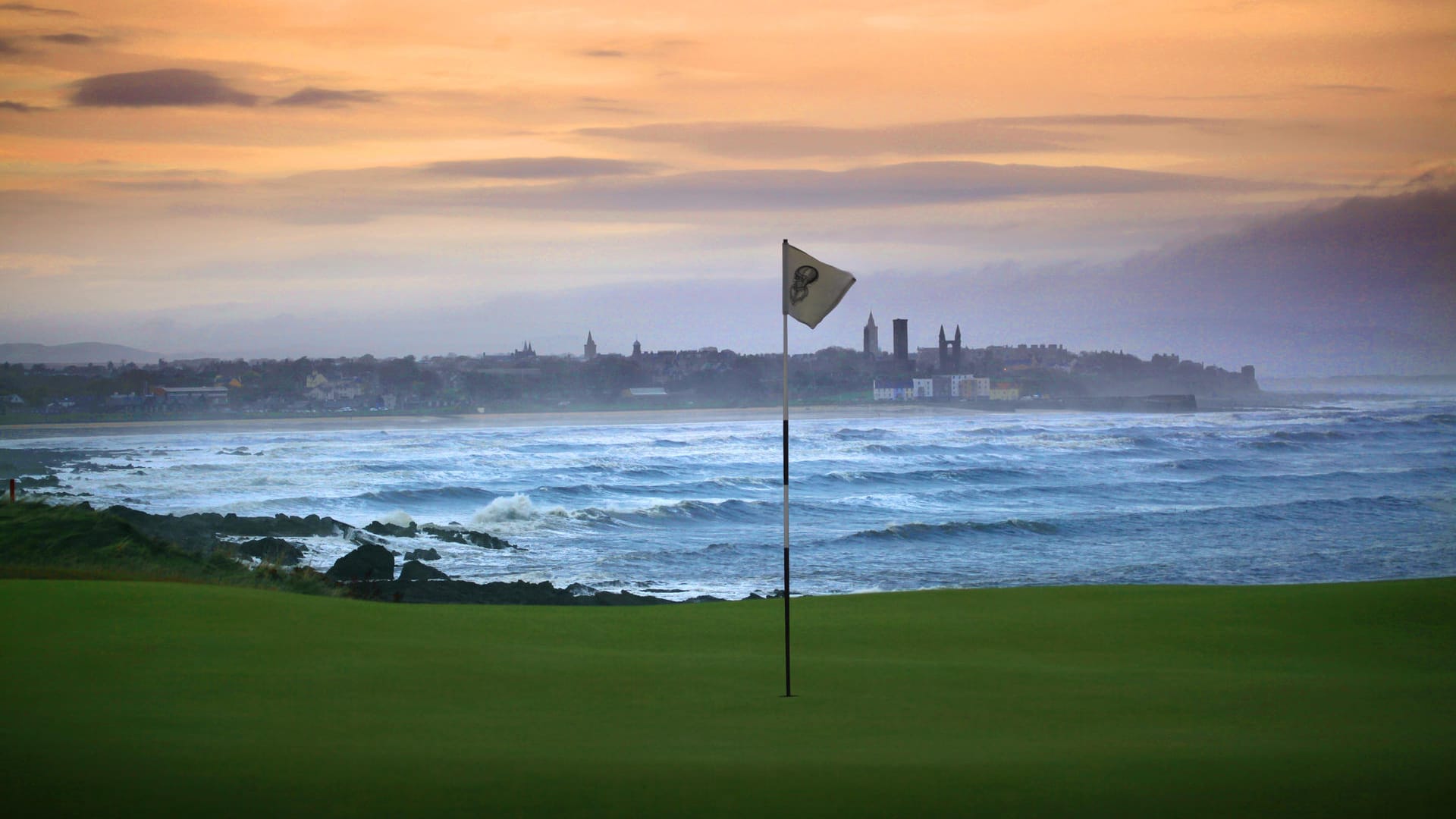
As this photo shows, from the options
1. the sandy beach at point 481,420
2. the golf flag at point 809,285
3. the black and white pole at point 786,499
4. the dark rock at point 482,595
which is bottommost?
the dark rock at point 482,595

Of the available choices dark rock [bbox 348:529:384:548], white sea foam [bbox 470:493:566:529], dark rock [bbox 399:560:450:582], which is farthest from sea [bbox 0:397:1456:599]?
dark rock [bbox 399:560:450:582]

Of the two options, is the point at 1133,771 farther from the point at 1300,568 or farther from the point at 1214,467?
the point at 1214,467

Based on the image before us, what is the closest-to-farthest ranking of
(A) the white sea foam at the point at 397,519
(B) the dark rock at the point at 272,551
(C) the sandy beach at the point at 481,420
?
(B) the dark rock at the point at 272,551
(A) the white sea foam at the point at 397,519
(C) the sandy beach at the point at 481,420

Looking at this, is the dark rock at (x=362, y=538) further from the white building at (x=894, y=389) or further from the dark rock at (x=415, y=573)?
the white building at (x=894, y=389)

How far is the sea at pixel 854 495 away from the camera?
25.3 m

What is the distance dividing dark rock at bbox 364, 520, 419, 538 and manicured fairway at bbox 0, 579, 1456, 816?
16.8m

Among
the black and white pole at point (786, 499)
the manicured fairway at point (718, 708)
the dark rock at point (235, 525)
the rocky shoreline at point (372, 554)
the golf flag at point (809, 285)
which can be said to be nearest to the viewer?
the manicured fairway at point (718, 708)

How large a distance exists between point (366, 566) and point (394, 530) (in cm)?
868

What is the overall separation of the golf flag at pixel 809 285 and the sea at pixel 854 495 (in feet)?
44.7

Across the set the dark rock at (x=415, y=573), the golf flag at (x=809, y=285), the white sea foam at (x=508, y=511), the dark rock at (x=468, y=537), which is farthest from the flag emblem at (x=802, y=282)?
the white sea foam at (x=508, y=511)

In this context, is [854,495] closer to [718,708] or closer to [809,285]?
[809,285]

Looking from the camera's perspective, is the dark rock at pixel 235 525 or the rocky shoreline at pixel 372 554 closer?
the rocky shoreline at pixel 372 554

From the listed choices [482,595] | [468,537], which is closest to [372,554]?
[482,595]

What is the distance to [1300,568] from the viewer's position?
77.4 feet
